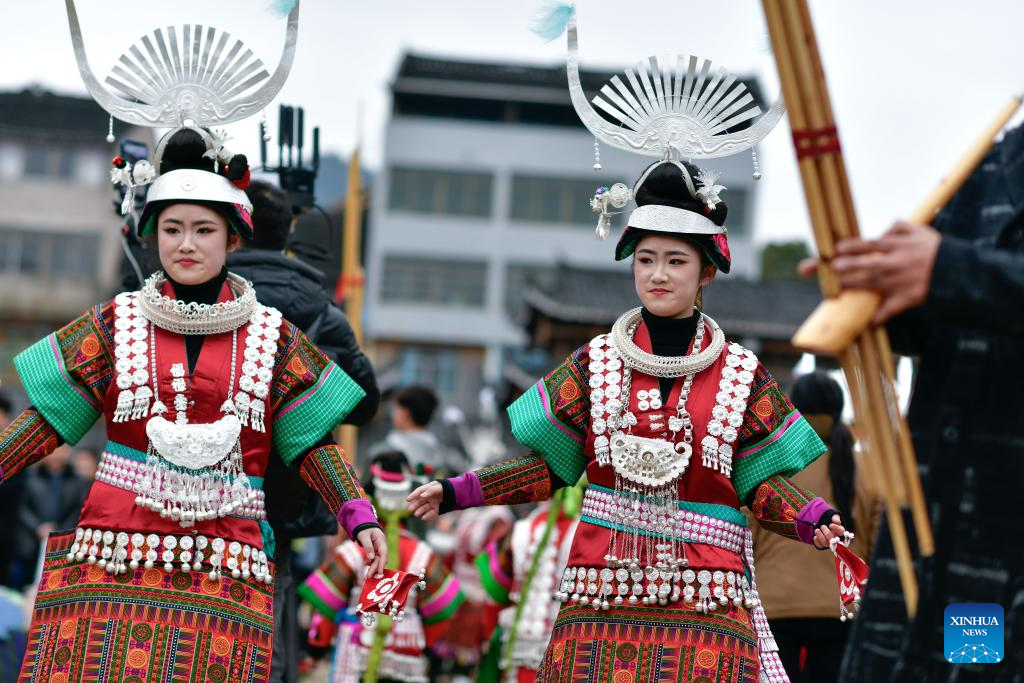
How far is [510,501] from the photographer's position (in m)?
4.40

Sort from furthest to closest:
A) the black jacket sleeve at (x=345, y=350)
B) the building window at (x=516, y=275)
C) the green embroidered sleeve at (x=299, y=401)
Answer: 1. the building window at (x=516, y=275)
2. the black jacket sleeve at (x=345, y=350)
3. the green embroidered sleeve at (x=299, y=401)

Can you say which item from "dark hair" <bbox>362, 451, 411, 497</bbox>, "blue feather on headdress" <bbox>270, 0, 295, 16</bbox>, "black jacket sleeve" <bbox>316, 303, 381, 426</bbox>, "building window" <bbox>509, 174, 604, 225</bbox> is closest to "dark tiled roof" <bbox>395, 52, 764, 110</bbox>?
"building window" <bbox>509, 174, 604, 225</bbox>


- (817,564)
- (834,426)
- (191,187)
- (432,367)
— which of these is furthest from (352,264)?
(432,367)

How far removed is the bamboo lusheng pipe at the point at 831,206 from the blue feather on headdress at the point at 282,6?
2.54 metres

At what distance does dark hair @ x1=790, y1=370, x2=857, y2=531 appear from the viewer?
5.88 m

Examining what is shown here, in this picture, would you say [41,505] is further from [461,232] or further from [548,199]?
[548,199]

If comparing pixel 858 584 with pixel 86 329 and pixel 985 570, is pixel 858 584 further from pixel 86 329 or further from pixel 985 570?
pixel 86 329

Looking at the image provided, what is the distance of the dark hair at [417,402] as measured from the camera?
8.95 metres

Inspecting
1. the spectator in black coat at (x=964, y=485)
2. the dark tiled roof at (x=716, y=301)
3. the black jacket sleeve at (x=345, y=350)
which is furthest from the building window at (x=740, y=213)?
the spectator in black coat at (x=964, y=485)

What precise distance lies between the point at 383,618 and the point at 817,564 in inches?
94.0

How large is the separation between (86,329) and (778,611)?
2.85m

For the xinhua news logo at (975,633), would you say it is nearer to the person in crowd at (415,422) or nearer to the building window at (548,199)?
the person in crowd at (415,422)

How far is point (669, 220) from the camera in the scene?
430 centimetres

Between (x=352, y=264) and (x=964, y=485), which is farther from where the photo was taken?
(x=352, y=264)
